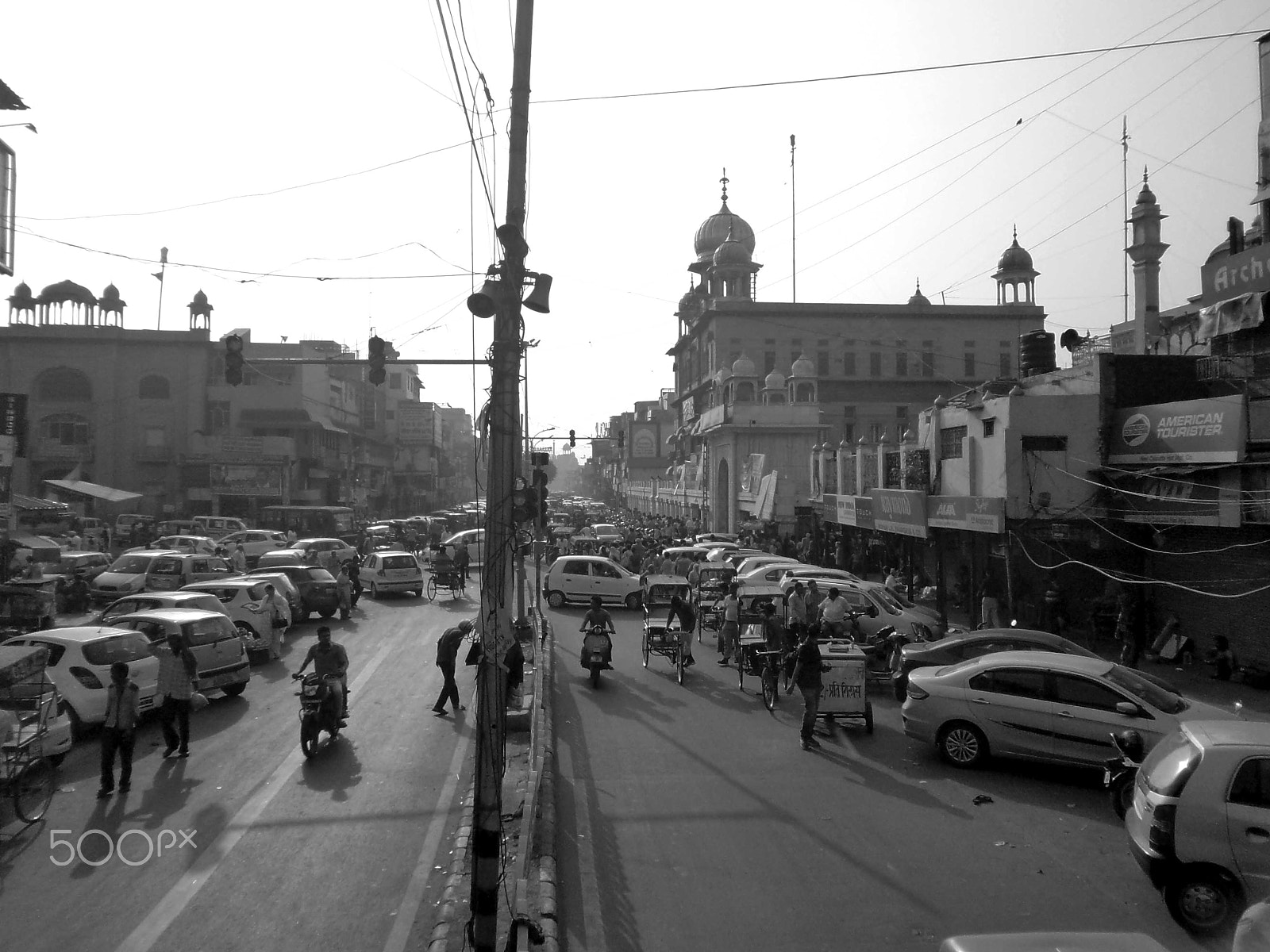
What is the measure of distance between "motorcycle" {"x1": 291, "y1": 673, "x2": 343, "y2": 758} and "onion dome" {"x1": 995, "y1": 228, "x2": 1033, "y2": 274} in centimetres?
6917

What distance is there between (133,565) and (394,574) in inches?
276

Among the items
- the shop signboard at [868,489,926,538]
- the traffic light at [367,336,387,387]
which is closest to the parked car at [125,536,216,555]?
the traffic light at [367,336,387,387]

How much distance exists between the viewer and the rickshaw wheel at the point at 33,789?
8055mm

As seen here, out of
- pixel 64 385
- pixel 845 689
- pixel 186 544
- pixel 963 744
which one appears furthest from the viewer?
pixel 64 385

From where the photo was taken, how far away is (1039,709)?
9961 millimetres

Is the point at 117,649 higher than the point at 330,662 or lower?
higher

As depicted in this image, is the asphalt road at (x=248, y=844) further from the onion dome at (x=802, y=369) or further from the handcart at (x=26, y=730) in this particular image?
the onion dome at (x=802, y=369)

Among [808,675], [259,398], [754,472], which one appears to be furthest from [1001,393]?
[259,398]

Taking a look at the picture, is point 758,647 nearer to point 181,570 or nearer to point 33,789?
A: point 33,789

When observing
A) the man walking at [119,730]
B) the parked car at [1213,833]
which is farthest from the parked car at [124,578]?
the parked car at [1213,833]

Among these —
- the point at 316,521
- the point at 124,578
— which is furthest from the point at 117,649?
the point at 316,521

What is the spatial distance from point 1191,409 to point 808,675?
970 cm

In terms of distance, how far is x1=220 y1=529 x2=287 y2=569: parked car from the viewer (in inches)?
1332

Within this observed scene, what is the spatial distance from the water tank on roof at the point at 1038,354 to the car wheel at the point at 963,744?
16843 mm
